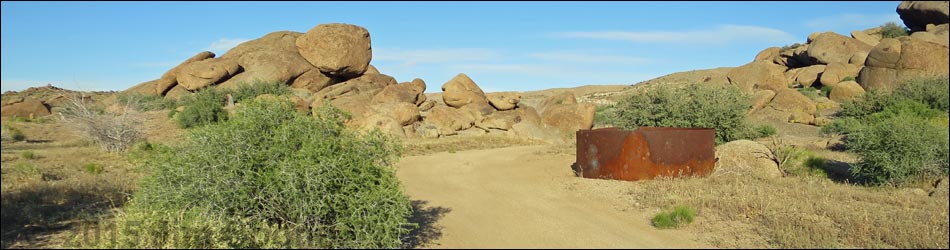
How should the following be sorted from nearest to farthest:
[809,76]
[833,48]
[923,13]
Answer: [809,76], [923,13], [833,48]

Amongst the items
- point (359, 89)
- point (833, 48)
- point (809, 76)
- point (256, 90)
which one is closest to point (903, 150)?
point (256, 90)

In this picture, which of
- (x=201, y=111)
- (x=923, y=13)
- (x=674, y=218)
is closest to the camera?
(x=674, y=218)

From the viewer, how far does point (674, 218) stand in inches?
316

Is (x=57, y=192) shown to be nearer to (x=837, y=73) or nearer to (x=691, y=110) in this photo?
(x=691, y=110)

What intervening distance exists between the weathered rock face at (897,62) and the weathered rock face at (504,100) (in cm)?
1669

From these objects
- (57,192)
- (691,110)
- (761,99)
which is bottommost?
(57,192)

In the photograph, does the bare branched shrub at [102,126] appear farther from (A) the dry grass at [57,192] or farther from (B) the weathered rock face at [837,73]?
(B) the weathered rock face at [837,73]

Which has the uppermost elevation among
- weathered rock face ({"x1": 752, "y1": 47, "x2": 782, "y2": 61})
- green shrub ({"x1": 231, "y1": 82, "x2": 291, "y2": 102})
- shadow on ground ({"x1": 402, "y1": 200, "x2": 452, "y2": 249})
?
weathered rock face ({"x1": 752, "y1": 47, "x2": 782, "y2": 61})

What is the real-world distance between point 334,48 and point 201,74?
8383 mm

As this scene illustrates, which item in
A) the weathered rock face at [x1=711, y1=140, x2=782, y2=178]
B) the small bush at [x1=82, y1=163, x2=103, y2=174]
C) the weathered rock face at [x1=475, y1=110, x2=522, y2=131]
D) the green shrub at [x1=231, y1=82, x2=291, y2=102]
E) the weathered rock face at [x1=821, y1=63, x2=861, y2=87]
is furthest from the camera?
the weathered rock face at [x1=821, y1=63, x2=861, y2=87]

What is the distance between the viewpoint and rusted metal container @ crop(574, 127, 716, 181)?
1177 centimetres

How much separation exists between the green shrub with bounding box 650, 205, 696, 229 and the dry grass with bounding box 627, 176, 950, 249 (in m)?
0.21

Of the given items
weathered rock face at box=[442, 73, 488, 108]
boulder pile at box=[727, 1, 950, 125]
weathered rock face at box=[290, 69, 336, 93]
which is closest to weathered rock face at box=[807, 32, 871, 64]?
boulder pile at box=[727, 1, 950, 125]

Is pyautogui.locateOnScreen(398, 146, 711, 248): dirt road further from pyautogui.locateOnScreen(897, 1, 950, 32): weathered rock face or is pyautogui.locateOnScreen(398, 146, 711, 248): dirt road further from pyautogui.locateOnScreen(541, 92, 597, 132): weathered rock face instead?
pyautogui.locateOnScreen(897, 1, 950, 32): weathered rock face
